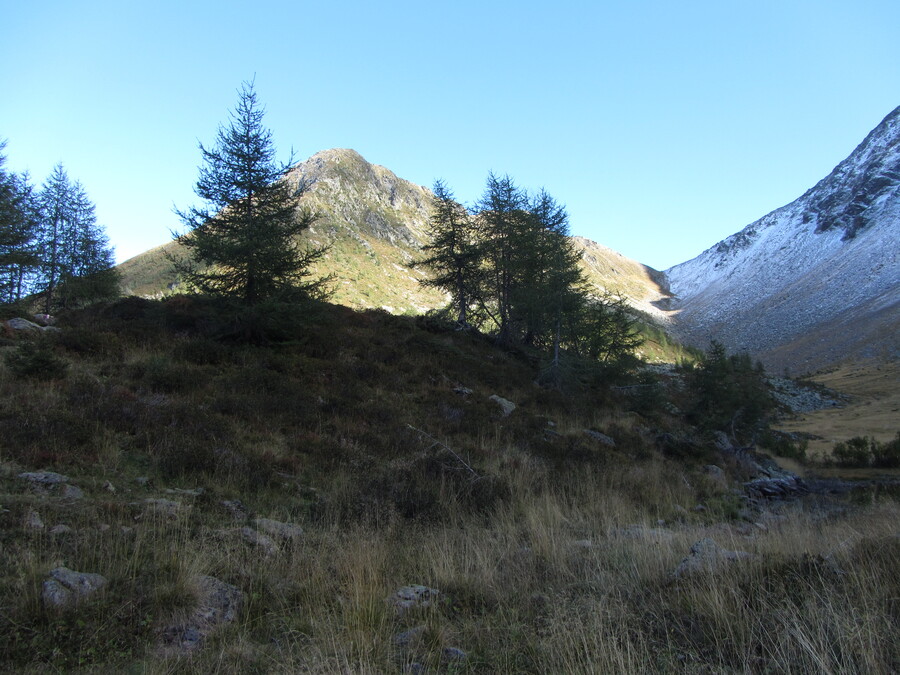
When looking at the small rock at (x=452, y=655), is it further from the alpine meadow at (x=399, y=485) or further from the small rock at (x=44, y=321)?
the small rock at (x=44, y=321)

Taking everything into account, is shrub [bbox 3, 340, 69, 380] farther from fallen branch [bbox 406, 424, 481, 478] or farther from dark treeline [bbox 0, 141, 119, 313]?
dark treeline [bbox 0, 141, 119, 313]

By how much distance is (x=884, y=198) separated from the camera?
9588 centimetres

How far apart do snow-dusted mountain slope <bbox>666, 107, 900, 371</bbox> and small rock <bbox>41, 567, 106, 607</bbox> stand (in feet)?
233

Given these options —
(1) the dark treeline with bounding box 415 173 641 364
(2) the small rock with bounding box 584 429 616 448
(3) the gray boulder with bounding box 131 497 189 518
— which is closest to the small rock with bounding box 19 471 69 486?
(3) the gray boulder with bounding box 131 497 189 518

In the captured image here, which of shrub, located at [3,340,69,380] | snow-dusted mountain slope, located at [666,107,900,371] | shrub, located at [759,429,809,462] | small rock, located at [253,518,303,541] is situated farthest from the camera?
snow-dusted mountain slope, located at [666,107,900,371]

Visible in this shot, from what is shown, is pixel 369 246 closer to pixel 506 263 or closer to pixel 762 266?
pixel 506 263

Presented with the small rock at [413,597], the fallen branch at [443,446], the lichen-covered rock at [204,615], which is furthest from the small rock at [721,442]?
the lichen-covered rock at [204,615]

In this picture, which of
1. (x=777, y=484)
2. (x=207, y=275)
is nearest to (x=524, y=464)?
(x=777, y=484)

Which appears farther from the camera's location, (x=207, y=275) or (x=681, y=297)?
(x=681, y=297)

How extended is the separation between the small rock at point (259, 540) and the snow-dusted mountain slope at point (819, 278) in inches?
2746

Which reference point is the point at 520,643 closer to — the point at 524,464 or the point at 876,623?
the point at 876,623

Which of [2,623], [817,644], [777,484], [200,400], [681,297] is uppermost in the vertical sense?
[681,297]

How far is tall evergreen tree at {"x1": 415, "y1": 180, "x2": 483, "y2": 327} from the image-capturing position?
20.8 m

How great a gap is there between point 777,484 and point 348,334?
14.3 metres
